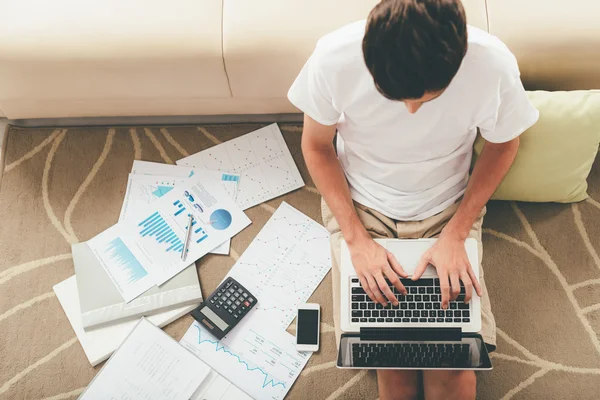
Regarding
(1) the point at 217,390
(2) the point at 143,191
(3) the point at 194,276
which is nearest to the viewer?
(1) the point at 217,390

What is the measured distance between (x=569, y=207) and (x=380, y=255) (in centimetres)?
73

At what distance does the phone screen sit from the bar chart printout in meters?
0.44

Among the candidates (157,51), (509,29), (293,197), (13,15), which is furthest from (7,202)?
(509,29)

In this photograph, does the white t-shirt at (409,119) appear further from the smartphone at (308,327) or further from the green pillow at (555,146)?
the smartphone at (308,327)

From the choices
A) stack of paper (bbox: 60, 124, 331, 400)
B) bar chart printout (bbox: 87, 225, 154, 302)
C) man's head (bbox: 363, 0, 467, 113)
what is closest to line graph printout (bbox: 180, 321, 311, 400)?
stack of paper (bbox: 60, 124, 331, 400)

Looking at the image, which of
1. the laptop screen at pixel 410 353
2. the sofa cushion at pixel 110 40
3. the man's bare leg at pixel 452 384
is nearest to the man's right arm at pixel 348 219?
the laptop screen at pixel 410 353

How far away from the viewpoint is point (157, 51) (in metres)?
1.45

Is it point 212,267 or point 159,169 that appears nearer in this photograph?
point 212,267

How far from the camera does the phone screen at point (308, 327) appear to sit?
1590mm

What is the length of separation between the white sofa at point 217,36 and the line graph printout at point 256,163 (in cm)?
31

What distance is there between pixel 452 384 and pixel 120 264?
0.97m

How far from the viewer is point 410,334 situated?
1340 millimetres

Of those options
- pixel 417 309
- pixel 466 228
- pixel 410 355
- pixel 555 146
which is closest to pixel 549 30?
pixel 555 146

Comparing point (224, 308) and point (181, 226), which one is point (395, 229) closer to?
point (224, 308)
